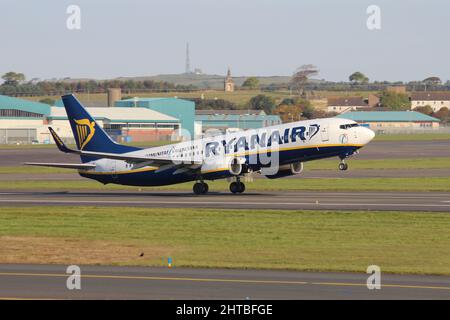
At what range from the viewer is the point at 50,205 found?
48.6 metres

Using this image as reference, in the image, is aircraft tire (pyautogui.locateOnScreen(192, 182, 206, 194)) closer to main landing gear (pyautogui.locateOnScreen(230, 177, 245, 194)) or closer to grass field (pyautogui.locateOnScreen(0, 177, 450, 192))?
main landing gear (pyautogui.locateOnScreen(230, 177, 245, 194))

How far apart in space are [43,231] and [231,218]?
911 centimetres

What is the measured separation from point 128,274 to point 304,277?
5.18 metres

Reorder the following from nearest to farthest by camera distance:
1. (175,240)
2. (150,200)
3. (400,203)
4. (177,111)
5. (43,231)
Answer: (175,240) < (43,231) < (400,203) < (150,200) < (177,111)

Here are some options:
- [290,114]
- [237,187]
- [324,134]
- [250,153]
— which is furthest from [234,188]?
Result: [290,114]

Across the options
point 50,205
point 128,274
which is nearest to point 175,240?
point 128,274

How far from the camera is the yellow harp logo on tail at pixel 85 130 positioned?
188 feet

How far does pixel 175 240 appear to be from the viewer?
3394 cm

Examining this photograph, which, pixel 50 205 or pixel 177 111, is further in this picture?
pixel 177 111

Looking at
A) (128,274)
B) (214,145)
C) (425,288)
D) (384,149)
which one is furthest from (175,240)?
(384,149)

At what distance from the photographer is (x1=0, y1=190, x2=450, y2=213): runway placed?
46719 millimetres

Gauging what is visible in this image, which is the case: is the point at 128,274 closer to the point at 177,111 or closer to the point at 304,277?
the point at 304,277

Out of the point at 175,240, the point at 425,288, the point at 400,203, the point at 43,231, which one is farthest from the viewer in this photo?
the point at 400,203

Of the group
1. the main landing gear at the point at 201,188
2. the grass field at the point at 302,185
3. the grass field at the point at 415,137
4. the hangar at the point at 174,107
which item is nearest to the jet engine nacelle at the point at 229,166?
the main landing gear at the point at 201,188
